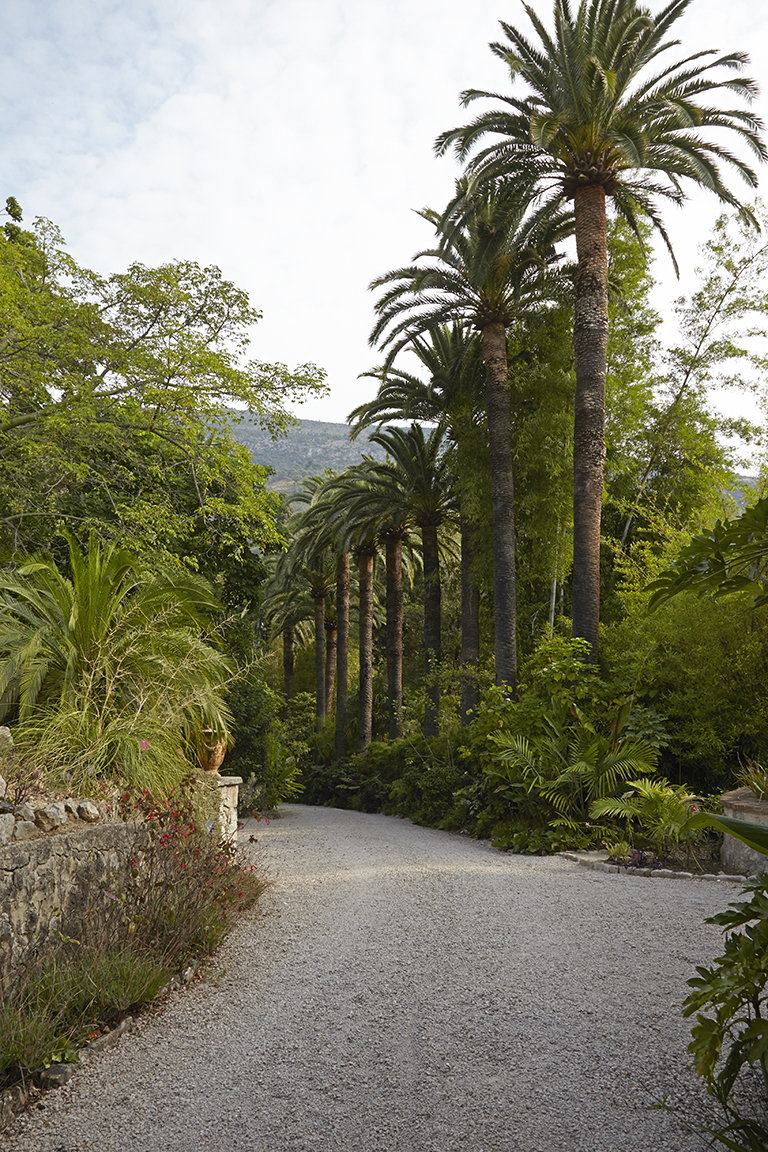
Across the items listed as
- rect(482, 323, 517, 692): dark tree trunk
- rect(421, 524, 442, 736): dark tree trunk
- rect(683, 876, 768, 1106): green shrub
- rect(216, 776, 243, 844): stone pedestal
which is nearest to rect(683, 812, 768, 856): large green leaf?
rect(683, 876, 768, 1106): green shrub

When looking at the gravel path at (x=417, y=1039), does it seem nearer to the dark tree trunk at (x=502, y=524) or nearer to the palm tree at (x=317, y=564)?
the dark tree trunk at (x=502, y=524)

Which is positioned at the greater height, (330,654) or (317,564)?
(317,564)

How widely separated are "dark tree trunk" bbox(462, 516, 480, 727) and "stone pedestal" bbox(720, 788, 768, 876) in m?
8.59

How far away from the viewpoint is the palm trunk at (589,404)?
406 inches

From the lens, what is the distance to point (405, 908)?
18.0 feet

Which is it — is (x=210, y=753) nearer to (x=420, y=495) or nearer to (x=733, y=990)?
(x=733, y=990)

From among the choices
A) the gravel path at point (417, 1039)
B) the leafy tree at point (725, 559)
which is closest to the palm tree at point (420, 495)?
the gravel path at point (417, 1039)

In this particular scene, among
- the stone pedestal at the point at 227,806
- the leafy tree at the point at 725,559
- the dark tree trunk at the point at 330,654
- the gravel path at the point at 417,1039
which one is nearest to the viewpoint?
the leafy tree at the point at 725,559

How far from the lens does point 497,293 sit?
13.5m

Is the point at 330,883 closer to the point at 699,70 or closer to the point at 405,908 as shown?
the point at 405,908

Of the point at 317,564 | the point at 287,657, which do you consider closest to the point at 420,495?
the point at 317,564

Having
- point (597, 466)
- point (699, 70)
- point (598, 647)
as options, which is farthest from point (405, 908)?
point (699, 70)

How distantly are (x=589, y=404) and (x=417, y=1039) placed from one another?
30.5ft

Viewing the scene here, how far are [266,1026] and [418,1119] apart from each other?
1.08m
